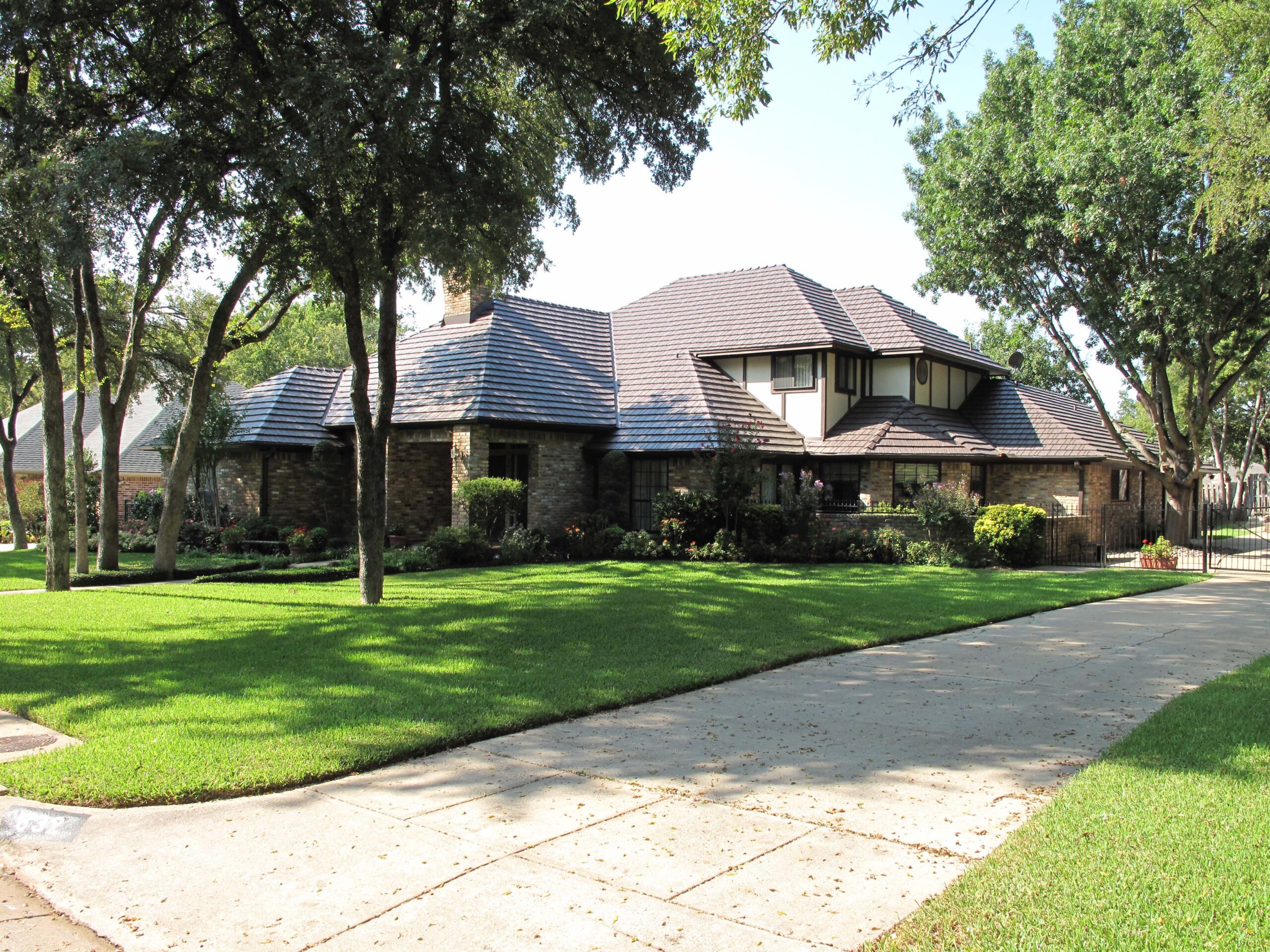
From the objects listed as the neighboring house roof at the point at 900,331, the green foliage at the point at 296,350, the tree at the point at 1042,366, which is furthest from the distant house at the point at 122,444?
the tree at the point at 1042,366

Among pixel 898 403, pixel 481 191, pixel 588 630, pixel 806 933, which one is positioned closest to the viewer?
pixel 806 933

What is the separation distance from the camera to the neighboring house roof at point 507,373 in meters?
22.9

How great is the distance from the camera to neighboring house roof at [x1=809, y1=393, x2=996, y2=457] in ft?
79.6

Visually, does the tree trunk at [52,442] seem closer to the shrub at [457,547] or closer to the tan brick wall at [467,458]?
the shrub at [457,547]

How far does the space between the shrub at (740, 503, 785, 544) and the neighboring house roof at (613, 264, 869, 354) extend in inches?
214

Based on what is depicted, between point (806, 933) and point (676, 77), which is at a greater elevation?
point (676, 77)

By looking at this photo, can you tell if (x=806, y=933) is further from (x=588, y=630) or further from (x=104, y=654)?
(x=104, y=654)

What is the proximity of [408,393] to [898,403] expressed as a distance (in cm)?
1373

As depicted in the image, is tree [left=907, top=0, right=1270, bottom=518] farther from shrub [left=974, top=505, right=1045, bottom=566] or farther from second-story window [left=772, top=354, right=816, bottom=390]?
shrub [left=974, top=505, right=1045, bottom=566]

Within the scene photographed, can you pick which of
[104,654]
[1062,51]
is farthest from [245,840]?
[1062,51]

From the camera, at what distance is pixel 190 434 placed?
707 inches

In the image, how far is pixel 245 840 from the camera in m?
4.94

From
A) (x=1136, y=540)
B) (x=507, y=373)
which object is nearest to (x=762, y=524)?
(x=507, y=373)

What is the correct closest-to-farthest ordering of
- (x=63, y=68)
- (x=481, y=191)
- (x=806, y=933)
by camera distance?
(x=806, y=933), (x=481, y=191), (x=63, y=68)
